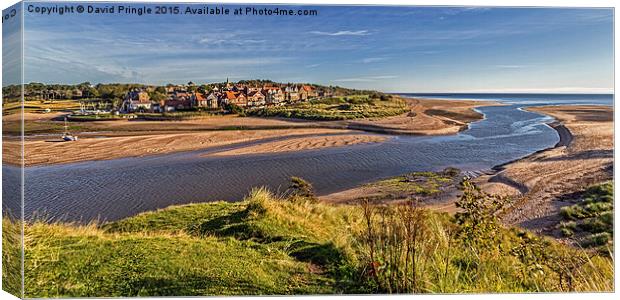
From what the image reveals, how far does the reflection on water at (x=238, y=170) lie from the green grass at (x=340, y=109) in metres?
0.50

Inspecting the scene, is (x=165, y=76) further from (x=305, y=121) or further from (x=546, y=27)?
(x=546, y=27)

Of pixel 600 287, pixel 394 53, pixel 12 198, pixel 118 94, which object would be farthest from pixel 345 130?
pixel 12 198

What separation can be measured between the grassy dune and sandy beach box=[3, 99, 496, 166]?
838 millimetres

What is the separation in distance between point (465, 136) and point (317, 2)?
113 inches

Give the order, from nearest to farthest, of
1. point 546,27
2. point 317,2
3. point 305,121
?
point 317,2
point 546,27
point 305,121

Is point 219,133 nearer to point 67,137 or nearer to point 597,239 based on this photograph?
point 67,137

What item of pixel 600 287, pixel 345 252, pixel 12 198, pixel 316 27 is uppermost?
pixel 316 27

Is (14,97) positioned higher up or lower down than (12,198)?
higher up

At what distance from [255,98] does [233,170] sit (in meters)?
1.01

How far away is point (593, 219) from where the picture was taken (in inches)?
305

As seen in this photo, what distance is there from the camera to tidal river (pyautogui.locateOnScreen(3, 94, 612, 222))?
720 centimetres

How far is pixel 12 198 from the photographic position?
23.2 ft

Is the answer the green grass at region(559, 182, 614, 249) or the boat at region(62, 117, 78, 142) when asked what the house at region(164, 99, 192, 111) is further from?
the green grass at region(559, 182, 614, 249)

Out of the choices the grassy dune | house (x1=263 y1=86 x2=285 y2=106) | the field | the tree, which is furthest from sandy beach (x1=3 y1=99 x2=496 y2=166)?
the grassy dune
